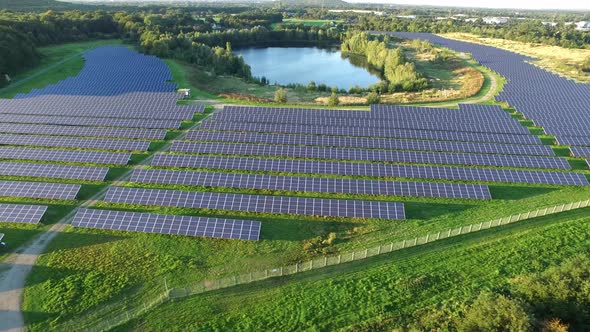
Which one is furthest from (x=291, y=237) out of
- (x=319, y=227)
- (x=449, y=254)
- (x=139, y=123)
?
(x=139, y=123)

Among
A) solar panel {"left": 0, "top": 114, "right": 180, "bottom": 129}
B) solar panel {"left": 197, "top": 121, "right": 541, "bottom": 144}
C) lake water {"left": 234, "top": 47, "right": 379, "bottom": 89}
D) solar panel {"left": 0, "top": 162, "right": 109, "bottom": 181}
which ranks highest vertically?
solar panel {"left": 197, "top": 121, "right": 541, "bottom": 144}

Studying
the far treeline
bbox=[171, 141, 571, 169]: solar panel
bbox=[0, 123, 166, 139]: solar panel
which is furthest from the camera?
the far treeline

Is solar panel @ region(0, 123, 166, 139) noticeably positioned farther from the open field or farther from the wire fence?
the open field

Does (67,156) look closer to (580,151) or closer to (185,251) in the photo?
(185,251)

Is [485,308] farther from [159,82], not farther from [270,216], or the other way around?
Result: [159,82]

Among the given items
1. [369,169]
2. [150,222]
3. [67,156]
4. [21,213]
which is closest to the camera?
[150,222]

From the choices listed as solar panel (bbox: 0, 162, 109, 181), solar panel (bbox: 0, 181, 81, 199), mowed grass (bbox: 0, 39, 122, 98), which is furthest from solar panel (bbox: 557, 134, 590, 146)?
mowed grass (bbox: 0, 39, 122, 98)

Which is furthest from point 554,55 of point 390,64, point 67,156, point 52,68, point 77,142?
point 52,68
